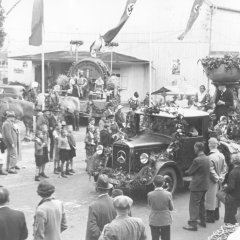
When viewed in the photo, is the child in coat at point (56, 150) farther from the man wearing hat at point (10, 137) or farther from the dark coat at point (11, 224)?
the dark coat at point (11, 224)

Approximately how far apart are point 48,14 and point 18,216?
33.1 m

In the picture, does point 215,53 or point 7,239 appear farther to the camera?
point 215,53

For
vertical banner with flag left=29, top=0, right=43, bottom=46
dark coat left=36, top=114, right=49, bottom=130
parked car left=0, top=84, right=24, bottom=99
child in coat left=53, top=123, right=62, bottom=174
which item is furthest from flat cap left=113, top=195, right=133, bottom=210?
parked car left=0, top=84, right=24, bottom=99

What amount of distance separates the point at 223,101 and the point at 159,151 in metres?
3.53

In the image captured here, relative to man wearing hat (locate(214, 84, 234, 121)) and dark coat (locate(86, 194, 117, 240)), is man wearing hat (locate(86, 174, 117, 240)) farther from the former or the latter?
man wearing hat (locate(214, 84, 234, 121))

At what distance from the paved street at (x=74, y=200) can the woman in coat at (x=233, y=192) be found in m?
0.64

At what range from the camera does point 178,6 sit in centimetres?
3312

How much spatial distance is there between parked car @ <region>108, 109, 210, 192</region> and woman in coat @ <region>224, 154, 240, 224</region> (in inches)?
94.5

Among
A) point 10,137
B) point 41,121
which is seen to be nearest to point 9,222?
point 10,137

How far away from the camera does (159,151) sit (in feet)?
37.4

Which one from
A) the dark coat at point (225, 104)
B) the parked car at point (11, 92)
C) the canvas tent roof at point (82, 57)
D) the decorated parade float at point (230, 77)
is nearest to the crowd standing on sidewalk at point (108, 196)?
the decorated parade float at point (230, 77)

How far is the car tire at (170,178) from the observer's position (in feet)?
36.2

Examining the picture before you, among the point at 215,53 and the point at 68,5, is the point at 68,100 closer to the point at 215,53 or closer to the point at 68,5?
the point at 215,53

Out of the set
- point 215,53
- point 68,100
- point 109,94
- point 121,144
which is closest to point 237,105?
point 121,144
